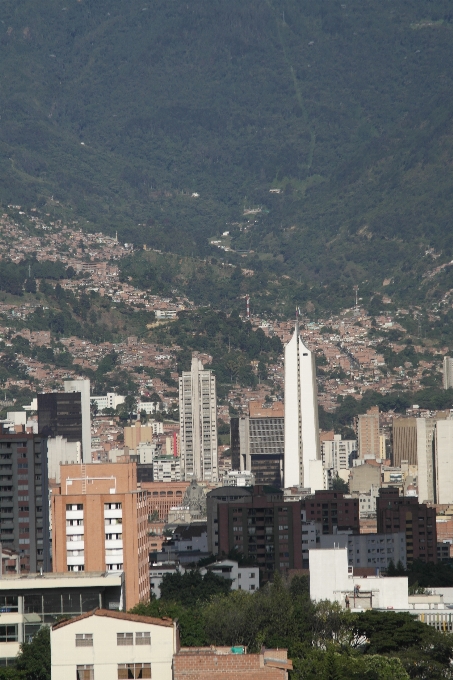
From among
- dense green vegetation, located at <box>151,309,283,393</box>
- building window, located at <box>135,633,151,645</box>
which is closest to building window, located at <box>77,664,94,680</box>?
building window, located at <box>135,633,151,645</box>

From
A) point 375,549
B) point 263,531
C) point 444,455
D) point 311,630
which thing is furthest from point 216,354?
point 311,630

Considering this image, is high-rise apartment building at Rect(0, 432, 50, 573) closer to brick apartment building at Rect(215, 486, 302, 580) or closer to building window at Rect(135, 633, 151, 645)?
brick apartment building at Rect(215, 486, 302, 580)

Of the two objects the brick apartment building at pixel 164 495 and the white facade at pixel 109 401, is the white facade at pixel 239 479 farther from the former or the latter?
the white facade at pixel 109 401

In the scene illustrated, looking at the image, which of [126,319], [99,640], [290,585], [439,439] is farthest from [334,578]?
[126,319]

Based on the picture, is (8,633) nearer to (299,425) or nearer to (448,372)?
(299,425)

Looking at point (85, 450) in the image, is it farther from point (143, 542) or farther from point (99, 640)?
point (99, 640)

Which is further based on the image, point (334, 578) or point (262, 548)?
point (262, 548)
